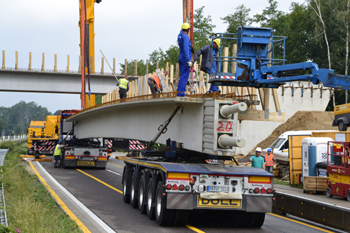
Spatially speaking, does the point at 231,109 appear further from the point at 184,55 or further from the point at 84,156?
the point at 84,156

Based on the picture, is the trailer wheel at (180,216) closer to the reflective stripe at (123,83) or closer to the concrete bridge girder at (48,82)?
the reflective stripe at (123,83)

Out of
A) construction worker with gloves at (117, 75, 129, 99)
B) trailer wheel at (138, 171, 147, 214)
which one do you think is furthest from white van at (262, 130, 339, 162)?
trailer wheel at (138, 171, 147, 214)

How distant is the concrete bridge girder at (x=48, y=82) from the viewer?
4447 cm

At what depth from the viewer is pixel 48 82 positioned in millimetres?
45344

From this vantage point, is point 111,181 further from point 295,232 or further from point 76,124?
point 295,232

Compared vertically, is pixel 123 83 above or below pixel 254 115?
above

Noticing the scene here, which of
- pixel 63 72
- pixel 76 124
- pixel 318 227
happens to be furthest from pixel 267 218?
pixel 63 72

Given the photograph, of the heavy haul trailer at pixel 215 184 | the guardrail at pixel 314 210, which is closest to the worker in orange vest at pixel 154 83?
the guardrail at pixel 314 210

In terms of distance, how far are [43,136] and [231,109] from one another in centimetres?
3464

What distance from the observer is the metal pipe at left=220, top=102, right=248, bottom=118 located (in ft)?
33.1

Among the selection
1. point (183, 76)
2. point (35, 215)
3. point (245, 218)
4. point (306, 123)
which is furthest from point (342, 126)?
point (35, 215)

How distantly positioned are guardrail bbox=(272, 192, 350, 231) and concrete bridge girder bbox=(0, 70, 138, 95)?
111ft

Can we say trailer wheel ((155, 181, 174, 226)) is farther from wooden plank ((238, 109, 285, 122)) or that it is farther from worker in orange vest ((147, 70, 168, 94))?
worker in orange vest ((147, 70, 168, 94))

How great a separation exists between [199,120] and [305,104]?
85.8 feet
